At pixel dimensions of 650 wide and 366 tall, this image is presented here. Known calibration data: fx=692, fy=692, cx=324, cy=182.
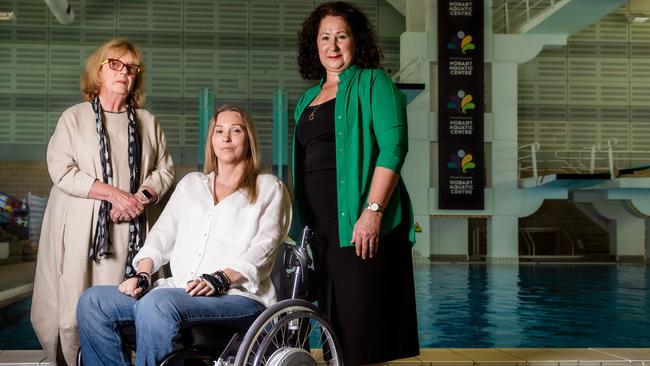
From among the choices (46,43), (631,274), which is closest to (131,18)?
(46,43)

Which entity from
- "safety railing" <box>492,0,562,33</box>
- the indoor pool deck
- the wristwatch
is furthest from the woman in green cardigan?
"safety railing" <box>492,0,562,33</box>

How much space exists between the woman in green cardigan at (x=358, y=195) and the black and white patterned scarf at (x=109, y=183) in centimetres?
60

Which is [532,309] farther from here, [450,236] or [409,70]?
[409,70]

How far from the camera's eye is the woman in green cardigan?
2219 millimetres

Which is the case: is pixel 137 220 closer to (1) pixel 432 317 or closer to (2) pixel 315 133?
(2) pixel 315 133

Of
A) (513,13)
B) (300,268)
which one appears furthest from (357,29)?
(513,13)

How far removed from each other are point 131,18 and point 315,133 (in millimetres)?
14151

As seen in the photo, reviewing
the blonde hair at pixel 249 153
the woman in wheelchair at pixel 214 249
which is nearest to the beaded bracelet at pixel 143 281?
the woman in wheelchair at pixel 214 249

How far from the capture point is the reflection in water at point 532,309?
5.29 m

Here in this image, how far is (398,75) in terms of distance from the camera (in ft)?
49.7

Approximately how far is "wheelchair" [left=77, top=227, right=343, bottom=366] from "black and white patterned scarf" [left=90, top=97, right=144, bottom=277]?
0.37 meters

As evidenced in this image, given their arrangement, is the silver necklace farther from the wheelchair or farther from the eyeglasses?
the eyeglasses

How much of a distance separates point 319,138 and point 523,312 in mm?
4967

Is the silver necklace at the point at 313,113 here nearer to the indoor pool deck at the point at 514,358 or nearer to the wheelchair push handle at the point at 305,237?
the wheelchair push handle at the point at 305,237
